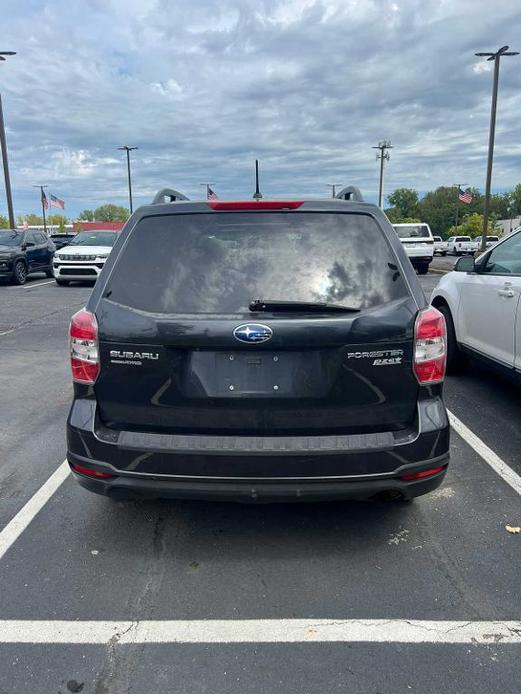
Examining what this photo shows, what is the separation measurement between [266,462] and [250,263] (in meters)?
0.95

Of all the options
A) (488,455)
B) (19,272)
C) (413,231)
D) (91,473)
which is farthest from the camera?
(413,231)

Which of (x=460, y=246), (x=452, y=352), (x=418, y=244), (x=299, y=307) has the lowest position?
(x=460, y=246)

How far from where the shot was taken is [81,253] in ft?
56.5

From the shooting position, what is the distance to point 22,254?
1800 centimetres

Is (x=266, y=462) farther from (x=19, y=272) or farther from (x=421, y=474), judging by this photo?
(x=19, y=272)

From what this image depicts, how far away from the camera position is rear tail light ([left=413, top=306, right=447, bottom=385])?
107 inches

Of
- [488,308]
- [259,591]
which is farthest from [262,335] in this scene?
[488,308]

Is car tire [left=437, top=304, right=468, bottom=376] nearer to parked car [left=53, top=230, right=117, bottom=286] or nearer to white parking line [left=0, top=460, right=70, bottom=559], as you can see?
white parking line [left=0, top=460, right=70, bottom=559]

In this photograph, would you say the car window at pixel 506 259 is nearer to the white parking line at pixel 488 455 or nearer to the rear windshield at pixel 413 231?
the white parking line at pixel 488 455

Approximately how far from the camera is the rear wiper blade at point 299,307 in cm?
266

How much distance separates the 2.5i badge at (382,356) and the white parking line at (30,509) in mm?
2125

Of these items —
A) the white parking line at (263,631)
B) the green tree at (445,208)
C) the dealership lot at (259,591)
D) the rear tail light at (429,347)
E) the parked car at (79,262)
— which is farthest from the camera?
the green tree at (445,208)

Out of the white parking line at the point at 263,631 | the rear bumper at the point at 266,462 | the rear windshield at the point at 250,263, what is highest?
the rear windshield at the point at 250,263

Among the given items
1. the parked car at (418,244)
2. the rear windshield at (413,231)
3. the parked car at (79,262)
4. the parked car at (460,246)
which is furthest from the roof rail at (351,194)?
the parked car at (460,246)
